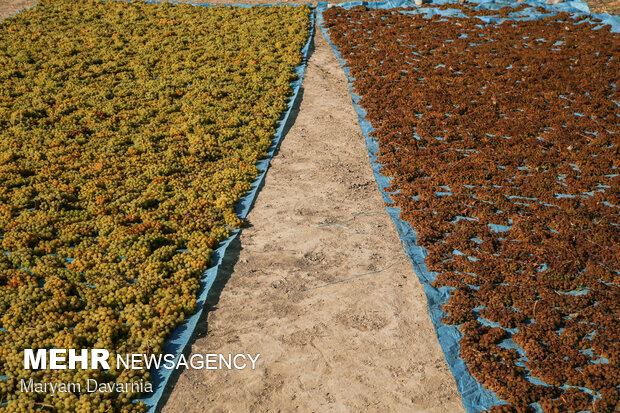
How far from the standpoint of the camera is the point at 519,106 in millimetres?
14047

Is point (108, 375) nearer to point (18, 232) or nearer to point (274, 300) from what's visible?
point (274, 300)

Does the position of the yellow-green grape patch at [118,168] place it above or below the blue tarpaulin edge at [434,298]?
above

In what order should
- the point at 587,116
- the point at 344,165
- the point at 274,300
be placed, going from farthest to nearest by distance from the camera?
the point at 587,116
the point at 344,165
the point at 274,300

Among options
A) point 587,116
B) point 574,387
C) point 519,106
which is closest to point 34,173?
point 574,387

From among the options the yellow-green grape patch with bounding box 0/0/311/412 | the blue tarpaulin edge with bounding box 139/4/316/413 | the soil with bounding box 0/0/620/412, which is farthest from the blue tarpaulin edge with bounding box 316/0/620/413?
the yellow-green grape patch with bounding box 0/0/311/412

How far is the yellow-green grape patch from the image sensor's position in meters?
7.18

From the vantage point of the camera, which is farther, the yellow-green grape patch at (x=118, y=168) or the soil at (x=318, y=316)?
the yellow-green grape patch at (x=118, y=168)

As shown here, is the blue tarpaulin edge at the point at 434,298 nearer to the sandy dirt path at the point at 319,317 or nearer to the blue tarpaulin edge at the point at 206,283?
the sandy dirt path at the point at 319,317

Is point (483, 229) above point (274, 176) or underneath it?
underneath

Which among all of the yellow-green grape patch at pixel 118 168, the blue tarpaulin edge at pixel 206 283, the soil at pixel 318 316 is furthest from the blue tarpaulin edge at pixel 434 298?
the yellow-green grape patch at pixel 118 168

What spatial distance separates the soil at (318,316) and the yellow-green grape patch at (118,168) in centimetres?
63

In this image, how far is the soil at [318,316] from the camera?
258 inches

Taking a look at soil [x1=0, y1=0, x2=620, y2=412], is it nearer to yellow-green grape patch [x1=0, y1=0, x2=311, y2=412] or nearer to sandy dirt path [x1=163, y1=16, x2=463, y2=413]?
sandy dirt path [x1=163, y1=16, x2=463, y2=413]

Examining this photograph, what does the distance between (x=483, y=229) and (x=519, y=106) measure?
20.1 ft
